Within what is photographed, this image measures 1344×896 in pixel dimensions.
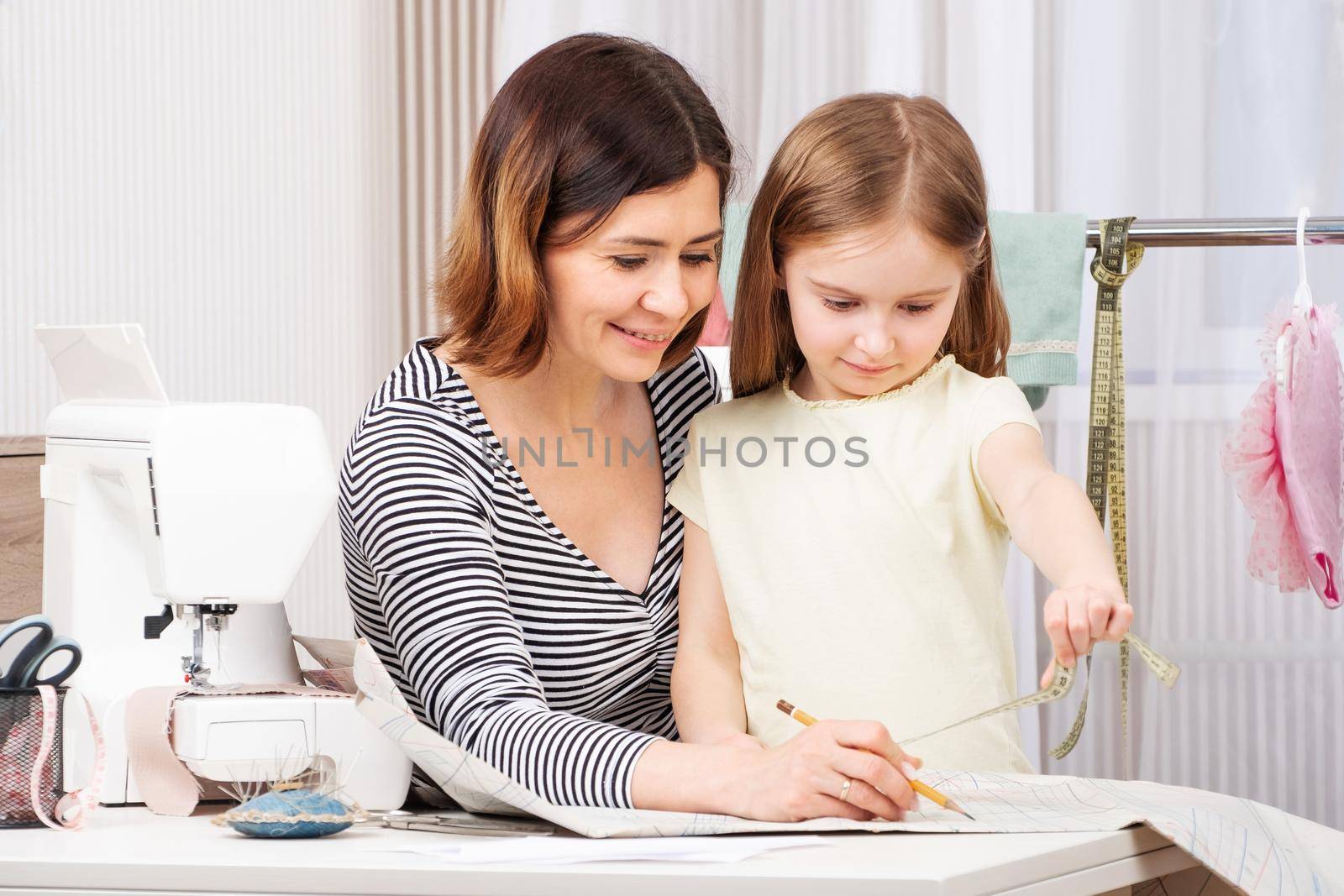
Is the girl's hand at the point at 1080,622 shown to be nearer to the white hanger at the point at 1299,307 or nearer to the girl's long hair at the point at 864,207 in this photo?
the girl's long hair at the point at 864,207

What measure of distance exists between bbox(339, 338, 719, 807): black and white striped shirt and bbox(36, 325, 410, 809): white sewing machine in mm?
67

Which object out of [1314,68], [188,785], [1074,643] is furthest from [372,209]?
[1074,643]

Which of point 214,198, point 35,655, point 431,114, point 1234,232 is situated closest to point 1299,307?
point 1234,232

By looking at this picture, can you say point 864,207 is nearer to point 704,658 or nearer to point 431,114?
point 704,658

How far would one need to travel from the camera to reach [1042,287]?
6.18ft

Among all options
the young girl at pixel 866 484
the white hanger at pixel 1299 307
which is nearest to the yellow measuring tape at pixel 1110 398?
the white hanger at pixel 1299 307

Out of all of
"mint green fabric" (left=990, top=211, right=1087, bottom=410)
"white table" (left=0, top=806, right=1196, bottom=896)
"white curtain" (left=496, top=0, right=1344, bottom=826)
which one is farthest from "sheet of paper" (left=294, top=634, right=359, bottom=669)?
"white curtain" (left=496, top=0, right=1344, bottom=826)

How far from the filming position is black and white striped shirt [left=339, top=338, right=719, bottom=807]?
1.04 meters

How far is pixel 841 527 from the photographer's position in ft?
4.29

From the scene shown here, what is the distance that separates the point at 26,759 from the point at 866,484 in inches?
28.9

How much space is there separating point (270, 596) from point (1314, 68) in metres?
2.21

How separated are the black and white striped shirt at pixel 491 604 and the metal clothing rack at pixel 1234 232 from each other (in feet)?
2.44

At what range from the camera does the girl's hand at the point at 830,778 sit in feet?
3.05

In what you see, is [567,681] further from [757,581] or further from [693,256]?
[693,256]
